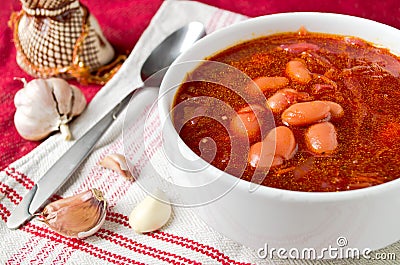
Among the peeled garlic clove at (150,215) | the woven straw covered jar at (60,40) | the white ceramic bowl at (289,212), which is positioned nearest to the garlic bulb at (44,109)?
the woven straw covered jar at (60,40)

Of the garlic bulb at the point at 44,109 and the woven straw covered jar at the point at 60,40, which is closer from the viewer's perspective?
the garlic bulb at the point at 44,109

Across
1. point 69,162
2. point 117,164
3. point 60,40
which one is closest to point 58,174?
point 69,162

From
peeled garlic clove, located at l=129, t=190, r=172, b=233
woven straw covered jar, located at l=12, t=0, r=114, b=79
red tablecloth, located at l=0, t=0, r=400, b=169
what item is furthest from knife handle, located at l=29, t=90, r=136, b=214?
red tablecloth, located at l=0, t=0, r=400, b=169

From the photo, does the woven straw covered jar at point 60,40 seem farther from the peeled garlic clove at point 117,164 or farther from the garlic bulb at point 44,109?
the peeled garlic clove at point 117,164

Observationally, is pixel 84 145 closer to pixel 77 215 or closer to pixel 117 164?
pixel 117 164

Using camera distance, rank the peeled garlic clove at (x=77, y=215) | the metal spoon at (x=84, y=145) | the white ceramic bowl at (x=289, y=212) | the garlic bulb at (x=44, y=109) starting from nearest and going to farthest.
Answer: the white ceramic bowl at (x=289, y=212), the peeled garlic clove at (x=77, y=215), the metal spoon at (x=84, y=145), the garlic bulb at (x=44, y=109)

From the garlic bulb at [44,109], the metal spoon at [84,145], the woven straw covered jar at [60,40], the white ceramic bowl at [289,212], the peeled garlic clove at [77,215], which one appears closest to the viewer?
the white ceramic bowl at [289,212]

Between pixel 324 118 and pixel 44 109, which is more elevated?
pixel 324 118
